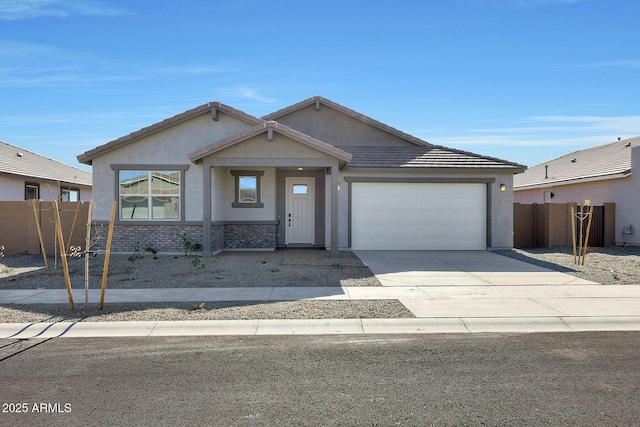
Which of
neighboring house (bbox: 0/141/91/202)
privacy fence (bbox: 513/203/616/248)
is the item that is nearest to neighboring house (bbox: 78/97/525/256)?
privacy fence (bbox: 513/203/616/248)

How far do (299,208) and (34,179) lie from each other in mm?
14125

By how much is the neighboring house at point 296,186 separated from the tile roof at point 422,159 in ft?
0.14

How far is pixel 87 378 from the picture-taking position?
4824 millimetres

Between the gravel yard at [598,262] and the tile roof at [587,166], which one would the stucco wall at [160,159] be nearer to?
the gravel yard at [598,262]

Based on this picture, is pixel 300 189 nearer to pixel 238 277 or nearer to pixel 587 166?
pixel 238 277

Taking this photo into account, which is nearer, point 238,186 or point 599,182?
point 238,186

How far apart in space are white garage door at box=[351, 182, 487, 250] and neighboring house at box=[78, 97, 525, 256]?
4 cm

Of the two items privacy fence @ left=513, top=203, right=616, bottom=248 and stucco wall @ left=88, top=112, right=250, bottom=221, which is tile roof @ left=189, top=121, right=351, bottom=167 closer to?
stucco wall @ left=88, top=112, right=250, bottom=221

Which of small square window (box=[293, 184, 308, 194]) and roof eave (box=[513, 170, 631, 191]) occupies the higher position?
roof eave (box=[513, 170, 631, 191])

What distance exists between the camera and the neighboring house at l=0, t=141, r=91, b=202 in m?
20.7

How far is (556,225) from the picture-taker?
724 inches

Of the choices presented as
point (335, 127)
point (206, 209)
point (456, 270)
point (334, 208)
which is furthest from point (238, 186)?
point (456, 270)

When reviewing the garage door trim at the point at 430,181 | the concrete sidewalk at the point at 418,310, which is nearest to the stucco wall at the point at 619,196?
the garage door trim at the point at 430,181

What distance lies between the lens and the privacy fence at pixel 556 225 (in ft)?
60.4
